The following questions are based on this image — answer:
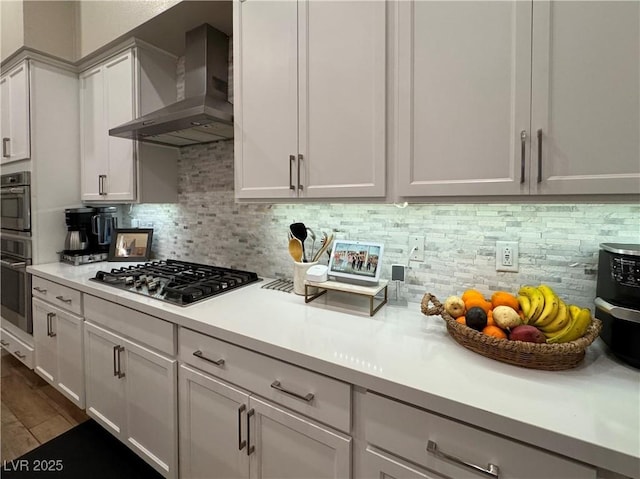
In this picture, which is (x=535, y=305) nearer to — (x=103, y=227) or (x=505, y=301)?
(x=505, y=301)

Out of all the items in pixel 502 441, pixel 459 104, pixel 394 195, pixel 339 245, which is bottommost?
pixel 502 441

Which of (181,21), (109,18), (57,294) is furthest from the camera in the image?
(109,18)

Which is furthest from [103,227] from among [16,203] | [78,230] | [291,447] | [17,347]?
[291,447]

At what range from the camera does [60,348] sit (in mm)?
2012

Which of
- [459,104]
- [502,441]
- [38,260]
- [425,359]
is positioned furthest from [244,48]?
[38,260]

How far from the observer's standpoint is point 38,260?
2.30m

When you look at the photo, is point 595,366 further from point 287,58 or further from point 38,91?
point 38,91

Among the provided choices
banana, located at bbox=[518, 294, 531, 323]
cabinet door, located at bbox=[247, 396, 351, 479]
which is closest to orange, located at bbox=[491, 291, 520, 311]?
banana, located at bbox=[518, 294, 531, 323]

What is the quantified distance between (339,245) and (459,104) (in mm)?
742

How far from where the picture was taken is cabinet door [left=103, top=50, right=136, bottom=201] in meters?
2.11

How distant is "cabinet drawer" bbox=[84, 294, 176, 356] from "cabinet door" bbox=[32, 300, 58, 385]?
1.77 ft

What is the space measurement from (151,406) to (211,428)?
411 mm

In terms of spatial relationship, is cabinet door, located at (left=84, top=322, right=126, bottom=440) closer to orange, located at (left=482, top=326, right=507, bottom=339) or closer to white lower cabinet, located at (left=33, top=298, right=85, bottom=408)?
white lower cabinet, located at (left=33, top=298, right=85, bottom=408)

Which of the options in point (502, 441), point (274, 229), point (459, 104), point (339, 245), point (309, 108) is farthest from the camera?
point (274, 229)
